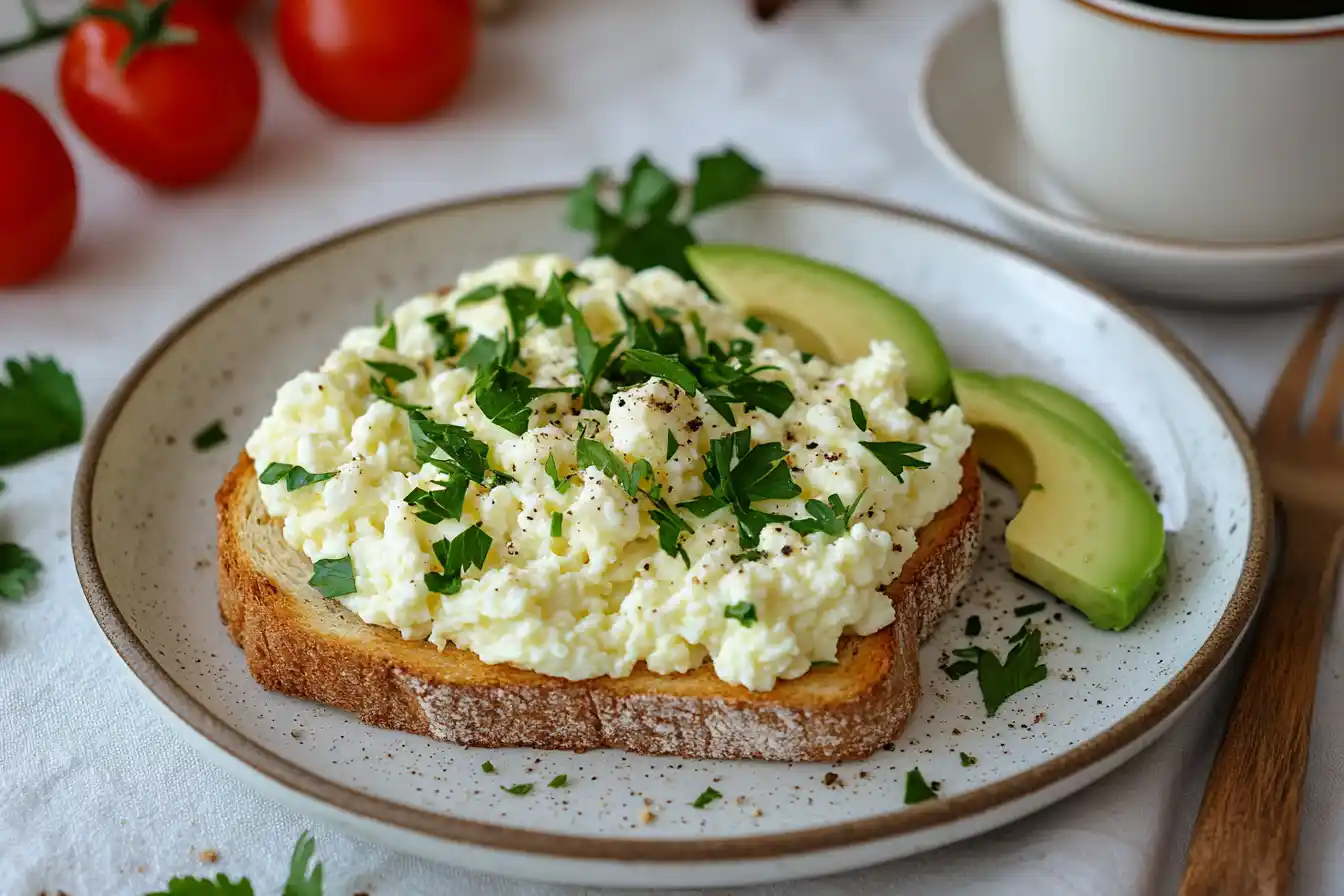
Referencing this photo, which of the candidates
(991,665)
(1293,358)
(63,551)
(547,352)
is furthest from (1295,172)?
(63,551)

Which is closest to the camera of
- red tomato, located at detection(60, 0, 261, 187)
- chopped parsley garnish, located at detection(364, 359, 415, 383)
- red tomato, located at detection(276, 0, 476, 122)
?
chopped parsley garnish, located at detection(364, 359, 415, 383)

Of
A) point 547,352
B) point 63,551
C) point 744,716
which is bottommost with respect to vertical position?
point 63,551

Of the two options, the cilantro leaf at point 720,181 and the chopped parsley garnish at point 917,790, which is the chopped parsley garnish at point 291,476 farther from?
the cilantro leaf at point 720,181

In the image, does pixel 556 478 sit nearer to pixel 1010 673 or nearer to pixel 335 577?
pixel 335 577

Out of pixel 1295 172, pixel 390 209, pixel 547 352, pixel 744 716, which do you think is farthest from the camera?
pixel 390 209

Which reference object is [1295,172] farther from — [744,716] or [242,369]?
[242,369]

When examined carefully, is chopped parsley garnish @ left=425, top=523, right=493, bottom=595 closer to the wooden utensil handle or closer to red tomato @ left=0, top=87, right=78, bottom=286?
the wooden utensil handle

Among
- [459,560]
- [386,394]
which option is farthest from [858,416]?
[386,394]

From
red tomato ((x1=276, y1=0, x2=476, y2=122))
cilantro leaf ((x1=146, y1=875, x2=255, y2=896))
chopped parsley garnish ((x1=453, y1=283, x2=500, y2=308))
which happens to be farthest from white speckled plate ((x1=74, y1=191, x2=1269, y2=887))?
red tomato ((x1=276, y1=0, x2=476, y2=122))
